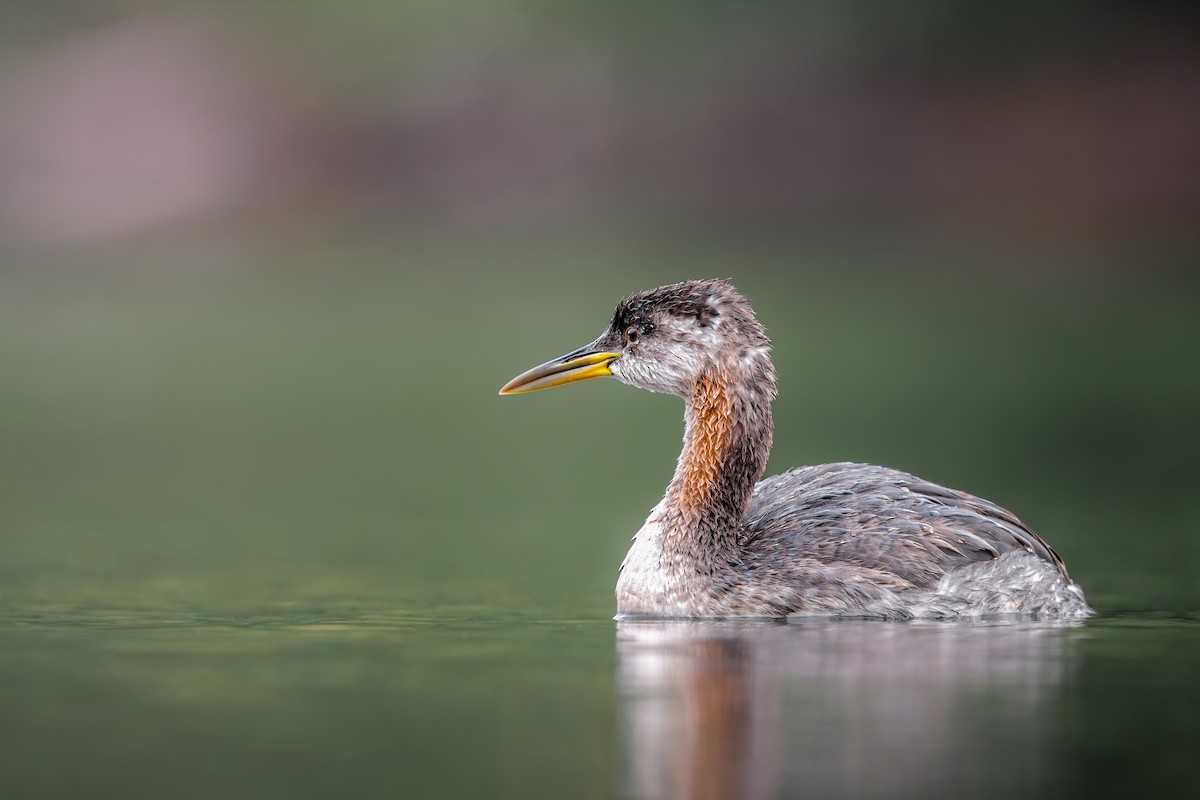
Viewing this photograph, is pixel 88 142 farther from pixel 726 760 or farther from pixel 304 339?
pixel 726 760

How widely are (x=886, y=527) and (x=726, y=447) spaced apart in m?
1.01

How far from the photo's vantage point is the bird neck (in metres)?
11.0

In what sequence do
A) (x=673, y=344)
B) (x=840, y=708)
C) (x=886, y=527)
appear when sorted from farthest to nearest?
(x=673, y=344)
(x=886, y=527)
(x=840, y=708)

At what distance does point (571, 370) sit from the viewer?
453 inches

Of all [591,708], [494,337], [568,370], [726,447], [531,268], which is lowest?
[591,708]

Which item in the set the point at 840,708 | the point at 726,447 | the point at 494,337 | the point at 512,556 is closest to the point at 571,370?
the point at 726,447

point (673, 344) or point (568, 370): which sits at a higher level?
point (673, 344)

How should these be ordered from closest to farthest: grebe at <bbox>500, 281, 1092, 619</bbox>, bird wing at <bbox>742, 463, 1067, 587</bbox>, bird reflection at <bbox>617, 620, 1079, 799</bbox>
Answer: bird reflection at <bbox>617, 620, 1079, 799</bbox> → grebe at <bbox>500, 281, 1092, 619</bbox> → bird wing at <bbox>742, 463, 1067, 587</bbox>

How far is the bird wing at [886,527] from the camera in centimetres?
1055

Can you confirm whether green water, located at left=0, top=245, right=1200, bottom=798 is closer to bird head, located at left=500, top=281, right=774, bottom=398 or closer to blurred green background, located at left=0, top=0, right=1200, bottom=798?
blurred green background, located at left=0, top=0, right=1200, bottom=798

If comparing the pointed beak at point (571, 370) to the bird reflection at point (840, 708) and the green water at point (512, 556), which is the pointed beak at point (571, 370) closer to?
the green water at point (512, 556)

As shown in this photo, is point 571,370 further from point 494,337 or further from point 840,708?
point 494,337

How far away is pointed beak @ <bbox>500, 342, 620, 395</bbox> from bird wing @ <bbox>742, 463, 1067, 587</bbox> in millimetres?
1203

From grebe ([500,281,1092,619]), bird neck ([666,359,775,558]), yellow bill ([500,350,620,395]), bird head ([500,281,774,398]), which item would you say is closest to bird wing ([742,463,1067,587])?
grebe ([500,281,1092,619])
